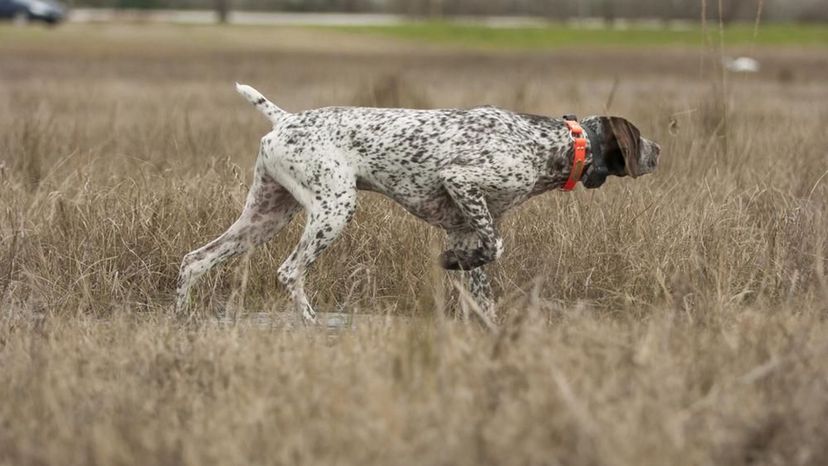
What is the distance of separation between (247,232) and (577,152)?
1.56m

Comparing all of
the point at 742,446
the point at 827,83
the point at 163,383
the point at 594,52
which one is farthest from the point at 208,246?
the point at 594,52

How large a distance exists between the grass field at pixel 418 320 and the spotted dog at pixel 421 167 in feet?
1.07

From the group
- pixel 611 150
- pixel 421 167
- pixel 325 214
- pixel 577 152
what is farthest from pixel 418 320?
pixel 611 150

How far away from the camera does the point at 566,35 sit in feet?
154

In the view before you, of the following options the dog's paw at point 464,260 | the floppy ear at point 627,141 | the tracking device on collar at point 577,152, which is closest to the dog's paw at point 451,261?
the dog's paw at point 464,260

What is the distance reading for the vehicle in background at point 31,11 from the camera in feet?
154

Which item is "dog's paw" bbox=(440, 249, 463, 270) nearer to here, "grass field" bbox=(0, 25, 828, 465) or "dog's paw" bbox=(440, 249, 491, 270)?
"dog's paw" bbox=(440, 249, 491, 270)

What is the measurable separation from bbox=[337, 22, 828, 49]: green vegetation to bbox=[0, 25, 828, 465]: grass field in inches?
1245

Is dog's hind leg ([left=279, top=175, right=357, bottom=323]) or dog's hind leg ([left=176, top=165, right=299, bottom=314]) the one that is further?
dog's hind leg ([left=176, top=165, right=299, bottom=314])

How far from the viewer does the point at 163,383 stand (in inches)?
191

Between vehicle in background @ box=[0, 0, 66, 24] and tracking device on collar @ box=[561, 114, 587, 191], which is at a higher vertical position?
tracking device on collar @ box=[561, 114, 587, 191]

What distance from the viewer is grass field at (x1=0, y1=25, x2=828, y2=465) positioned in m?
4.01

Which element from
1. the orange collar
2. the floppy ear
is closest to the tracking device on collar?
the orange collar

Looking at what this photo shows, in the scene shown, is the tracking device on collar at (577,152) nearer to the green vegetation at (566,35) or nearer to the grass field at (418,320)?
the grass field at (418,320)
